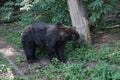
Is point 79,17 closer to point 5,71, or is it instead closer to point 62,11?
point 62,11

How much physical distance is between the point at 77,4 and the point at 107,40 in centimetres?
144

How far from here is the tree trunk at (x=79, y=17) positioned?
26.0 feet

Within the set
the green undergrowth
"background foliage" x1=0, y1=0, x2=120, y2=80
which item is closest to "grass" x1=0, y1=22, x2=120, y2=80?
"background foliage" x1=0, y1=0, x2=120, y2=80

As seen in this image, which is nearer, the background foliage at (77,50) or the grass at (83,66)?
the grass at (83,66)

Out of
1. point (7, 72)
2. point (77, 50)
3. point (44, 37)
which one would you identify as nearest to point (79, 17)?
point (77, 50)

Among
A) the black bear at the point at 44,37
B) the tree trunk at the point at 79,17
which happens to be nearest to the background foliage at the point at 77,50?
the tree trunk at the point at 79,17

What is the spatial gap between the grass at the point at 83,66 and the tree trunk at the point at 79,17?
409 mm

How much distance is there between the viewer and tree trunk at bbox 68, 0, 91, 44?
791 centimetres

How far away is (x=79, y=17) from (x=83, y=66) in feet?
6.10

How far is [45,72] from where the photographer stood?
6605mm

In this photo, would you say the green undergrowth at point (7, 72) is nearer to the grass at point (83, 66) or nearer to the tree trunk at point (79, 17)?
the grass at point (83, 66)

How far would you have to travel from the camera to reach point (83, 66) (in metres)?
6.59

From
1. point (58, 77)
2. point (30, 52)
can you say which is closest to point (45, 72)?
point (58, 77)

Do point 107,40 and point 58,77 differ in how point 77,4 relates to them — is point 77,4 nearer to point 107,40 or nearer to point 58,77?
point 107,40
